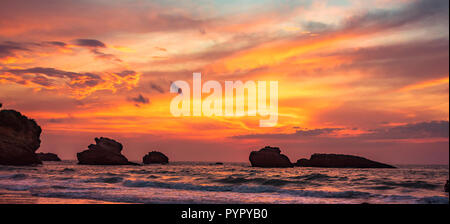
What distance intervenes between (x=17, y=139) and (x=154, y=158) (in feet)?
250

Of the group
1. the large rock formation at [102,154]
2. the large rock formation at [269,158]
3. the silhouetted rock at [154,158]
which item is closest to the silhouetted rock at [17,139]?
the large rock formation at [102,154]

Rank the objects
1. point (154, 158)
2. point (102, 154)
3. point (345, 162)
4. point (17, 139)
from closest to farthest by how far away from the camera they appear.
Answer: point (17, 139) < point (345, 162) < point (102, 154) < point (154, 158)

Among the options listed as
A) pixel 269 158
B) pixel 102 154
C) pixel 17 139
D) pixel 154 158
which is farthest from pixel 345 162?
pixel 17 139

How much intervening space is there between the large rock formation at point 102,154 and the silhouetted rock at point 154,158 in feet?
101

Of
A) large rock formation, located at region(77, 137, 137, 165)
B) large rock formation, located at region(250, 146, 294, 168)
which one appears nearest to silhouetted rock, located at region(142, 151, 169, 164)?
large rock formation, located at region(77, 137, 137, 165)

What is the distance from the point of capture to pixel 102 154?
11288 centimetres

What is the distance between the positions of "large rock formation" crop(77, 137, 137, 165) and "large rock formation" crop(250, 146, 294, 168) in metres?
48.3

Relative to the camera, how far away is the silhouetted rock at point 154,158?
14975cm

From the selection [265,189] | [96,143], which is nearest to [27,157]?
[96,143]

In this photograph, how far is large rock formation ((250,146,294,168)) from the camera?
9569 centimetres

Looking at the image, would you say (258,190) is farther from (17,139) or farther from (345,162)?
(345,162)

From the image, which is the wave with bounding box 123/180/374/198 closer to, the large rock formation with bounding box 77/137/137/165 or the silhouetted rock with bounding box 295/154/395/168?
the large rock formation with bounding box 77/137/137/165
